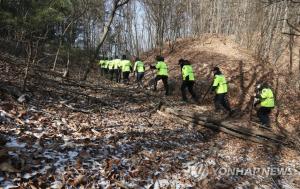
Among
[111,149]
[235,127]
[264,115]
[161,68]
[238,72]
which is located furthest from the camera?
[238,72]

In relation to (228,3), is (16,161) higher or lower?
lower

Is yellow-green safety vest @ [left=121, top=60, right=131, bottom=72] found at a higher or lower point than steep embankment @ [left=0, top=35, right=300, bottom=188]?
higher

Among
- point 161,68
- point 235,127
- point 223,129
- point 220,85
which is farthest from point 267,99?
point 161,68

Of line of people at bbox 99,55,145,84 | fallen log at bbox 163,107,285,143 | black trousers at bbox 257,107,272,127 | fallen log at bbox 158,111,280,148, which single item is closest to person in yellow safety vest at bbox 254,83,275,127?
black trousers at bbox 257,107,272,127

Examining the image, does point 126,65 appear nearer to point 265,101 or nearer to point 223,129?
point 265,101

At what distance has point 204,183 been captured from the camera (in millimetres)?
6426

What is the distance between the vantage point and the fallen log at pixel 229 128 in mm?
10422

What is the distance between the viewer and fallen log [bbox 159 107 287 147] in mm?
10422

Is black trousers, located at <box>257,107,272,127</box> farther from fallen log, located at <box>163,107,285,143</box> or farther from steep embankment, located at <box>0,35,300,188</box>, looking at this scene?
steep embankment, located at <box>0,35,300,188</box>

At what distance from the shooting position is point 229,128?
1080 centimetres

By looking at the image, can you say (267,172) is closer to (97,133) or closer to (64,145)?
(97,133)

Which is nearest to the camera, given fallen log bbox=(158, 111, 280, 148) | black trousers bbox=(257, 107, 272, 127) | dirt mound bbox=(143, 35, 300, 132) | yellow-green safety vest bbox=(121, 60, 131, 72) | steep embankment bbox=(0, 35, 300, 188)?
steep embankment bbox=(0, 35, 300, 188)

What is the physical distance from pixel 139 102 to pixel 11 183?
8.23 meters

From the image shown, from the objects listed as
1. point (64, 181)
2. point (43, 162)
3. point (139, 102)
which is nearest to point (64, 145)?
point (43, 162)
